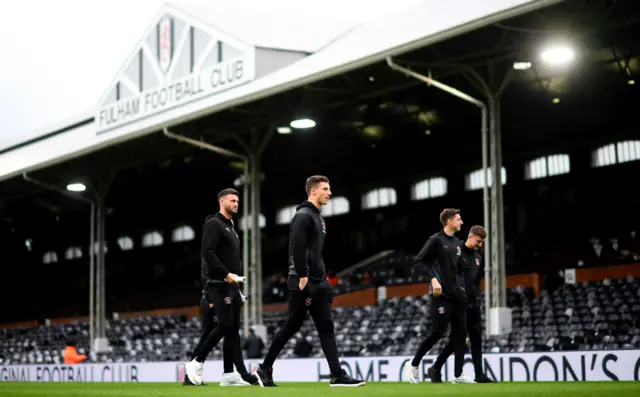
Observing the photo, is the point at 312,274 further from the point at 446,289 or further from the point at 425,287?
the point at 425,287

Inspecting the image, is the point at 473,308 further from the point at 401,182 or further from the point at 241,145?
the point at 401,182

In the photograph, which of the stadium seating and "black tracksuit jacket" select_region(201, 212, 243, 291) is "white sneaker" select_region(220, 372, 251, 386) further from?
the stadium seating

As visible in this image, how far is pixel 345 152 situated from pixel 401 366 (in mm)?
19472

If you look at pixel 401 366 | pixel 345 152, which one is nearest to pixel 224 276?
pixel 401 366

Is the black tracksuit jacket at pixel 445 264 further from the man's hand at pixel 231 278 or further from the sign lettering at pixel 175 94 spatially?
the sign lettering at pixel 175 94

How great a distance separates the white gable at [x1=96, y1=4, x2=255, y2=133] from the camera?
37.6 m

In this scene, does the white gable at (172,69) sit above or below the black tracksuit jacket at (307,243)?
above

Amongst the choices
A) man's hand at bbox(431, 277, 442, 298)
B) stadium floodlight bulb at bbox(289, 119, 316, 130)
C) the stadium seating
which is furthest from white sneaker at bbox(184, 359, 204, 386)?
stadium floodlight bulb at bbox(289, 119, 316, 130)

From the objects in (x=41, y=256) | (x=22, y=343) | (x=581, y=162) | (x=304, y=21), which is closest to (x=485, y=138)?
(x=581, y=162)

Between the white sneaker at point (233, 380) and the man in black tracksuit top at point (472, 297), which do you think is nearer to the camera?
the white sneaker at point (233, 380)

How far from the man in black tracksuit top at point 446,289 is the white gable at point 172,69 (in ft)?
77.4

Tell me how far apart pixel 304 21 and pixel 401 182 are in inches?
310

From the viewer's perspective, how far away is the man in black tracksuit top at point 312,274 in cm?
1085

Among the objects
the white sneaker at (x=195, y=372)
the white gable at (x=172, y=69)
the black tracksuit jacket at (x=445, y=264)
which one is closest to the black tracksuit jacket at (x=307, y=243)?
the white sneaker at (x=195, y=372)
